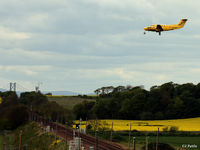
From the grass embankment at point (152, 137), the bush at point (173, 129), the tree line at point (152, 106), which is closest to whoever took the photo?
the grass embankment at point (152, 137)

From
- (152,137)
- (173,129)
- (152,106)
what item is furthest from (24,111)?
(152,106)

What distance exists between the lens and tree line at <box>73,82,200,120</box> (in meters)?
116

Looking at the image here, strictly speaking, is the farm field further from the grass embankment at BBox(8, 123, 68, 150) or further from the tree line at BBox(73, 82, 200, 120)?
the tree line at BBox(73, 82, 200, 120)

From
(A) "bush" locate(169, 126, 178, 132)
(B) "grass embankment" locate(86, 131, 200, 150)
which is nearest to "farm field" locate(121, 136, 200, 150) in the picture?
(B) "grass embankment" locate(86, 131, 200, 150)

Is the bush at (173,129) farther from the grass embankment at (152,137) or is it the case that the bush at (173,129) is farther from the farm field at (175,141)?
the farm field at (175,141)

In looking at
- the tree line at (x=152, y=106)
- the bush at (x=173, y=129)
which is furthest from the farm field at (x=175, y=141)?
the tree line at (x=152, y=106)

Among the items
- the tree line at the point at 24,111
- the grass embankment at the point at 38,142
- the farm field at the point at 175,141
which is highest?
the tree line at the point at 24,111

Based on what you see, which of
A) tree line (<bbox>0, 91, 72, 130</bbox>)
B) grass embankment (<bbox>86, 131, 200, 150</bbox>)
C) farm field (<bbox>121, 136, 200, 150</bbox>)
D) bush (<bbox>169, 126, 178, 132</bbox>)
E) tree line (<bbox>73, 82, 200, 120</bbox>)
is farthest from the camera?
tree line (<bbox>73, 82, 200, 120</bbox>)

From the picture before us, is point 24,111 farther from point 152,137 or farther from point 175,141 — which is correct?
point 175,141

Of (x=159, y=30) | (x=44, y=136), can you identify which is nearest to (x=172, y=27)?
(x=159, y=30)

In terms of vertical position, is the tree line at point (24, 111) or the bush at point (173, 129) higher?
the tree line at point (24, 111)

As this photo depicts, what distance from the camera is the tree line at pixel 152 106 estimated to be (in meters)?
116

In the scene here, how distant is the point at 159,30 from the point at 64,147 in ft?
106

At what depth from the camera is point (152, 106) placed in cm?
11906
